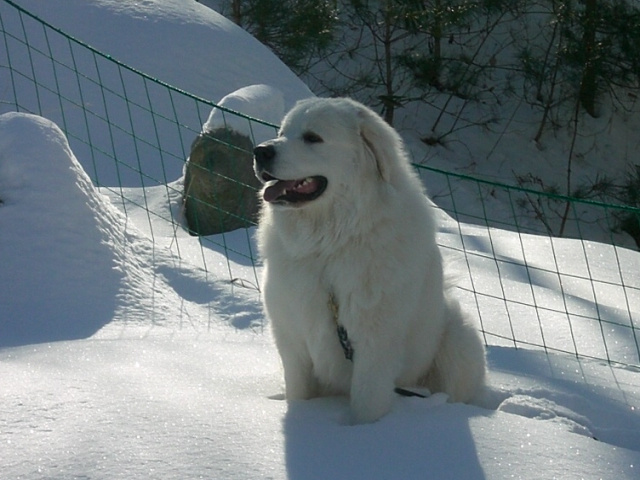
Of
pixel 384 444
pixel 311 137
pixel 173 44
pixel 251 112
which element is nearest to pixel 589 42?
pixel 173 44

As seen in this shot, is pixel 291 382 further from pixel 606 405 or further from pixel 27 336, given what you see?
pixel 606 405

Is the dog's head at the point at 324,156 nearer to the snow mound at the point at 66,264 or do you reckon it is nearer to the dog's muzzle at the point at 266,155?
the dog's muzzle at the point at 266,155

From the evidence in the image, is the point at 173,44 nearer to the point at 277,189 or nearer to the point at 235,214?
the point at 235,214

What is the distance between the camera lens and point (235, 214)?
6332 millimetres

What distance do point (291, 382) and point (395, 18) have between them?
1006cm

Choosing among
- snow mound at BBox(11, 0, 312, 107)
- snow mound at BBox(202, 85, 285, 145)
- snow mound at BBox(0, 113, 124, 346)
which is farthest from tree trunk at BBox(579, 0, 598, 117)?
snow mound at BBox(0, 113, 124, 346)

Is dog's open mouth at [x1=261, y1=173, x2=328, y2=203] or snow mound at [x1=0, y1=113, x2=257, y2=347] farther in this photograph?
snow mound at [x1=0, y1=113, x2=257, y2=347]

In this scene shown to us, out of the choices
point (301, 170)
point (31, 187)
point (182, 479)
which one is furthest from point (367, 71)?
point (182, 479)

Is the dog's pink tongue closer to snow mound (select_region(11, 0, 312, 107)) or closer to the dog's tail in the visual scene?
the dog's tail

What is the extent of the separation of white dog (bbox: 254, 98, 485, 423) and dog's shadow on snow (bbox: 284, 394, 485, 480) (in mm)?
180

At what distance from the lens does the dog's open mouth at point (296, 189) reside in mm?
3045

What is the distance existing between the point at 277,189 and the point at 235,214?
10.8 ft

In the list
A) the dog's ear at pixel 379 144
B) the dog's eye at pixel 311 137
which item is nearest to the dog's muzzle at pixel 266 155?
the dog's eye at pixel 311 137

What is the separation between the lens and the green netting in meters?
4.95
